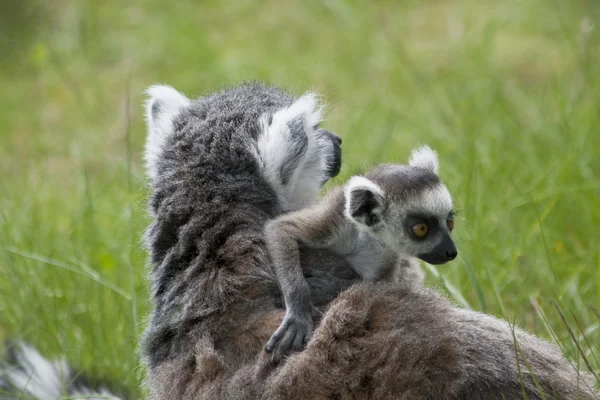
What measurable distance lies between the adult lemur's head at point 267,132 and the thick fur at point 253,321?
0.03ft

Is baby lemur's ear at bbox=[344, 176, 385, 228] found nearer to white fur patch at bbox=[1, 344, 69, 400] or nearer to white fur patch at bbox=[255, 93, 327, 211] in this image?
white fur patch at bbox=[255, 93, 327, 211]

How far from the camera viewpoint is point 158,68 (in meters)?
10.7

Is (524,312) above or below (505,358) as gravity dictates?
below

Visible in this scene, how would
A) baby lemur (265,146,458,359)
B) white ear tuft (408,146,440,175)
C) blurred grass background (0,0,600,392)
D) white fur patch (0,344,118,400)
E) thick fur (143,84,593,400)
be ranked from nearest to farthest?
thick fur (143,84,593,400) < baby lemur (265,146,458,359) < white ear tuft (408,146,440,175) < white fur patch (0,344,118,400) < blurred grass background (0,0,600,392)

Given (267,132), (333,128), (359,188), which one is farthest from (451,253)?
(333,128)

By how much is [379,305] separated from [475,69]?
16.8ft

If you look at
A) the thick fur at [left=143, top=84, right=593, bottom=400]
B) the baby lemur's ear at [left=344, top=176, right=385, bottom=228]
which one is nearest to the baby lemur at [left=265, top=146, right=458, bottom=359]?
the baby lemur's ear at [left=344, top=176, right=385, bottom=228]

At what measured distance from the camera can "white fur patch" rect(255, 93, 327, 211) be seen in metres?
3.49

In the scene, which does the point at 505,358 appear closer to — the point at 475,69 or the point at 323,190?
the point at 323,190

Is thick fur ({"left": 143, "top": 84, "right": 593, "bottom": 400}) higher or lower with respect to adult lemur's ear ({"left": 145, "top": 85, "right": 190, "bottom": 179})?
lower

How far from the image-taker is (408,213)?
11.5 feet

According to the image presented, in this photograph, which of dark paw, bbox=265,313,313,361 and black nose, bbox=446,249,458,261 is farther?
black nose, bbox=446,249,458,261

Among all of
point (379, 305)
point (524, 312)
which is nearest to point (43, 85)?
point (524, 312)

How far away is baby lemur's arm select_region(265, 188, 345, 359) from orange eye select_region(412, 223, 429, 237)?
11.0 inches
